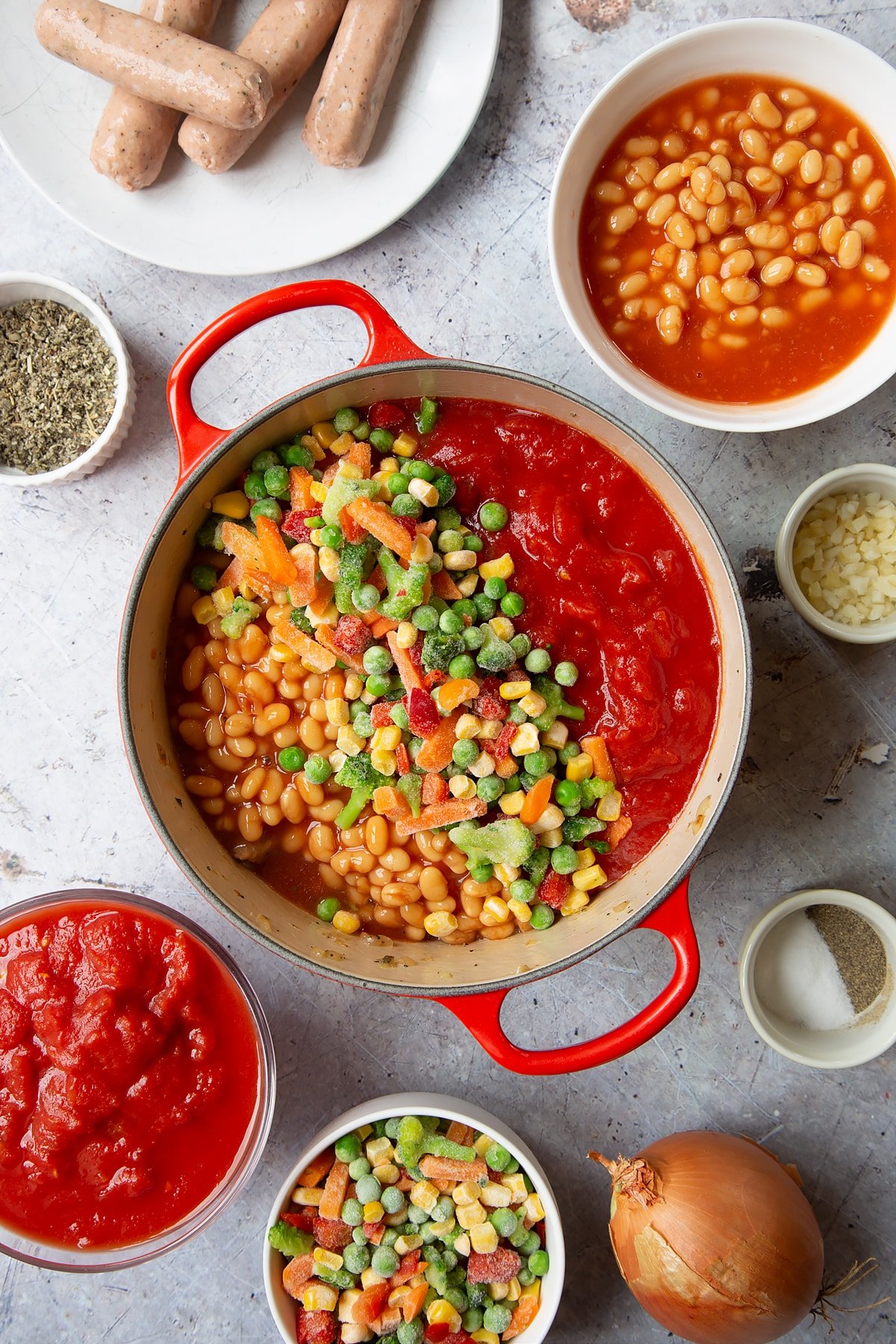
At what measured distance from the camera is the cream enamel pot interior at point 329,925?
2588mm

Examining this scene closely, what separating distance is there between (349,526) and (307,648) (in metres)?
0.36

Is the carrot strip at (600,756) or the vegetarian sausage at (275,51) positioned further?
the vegetarian sausage at (275,51)

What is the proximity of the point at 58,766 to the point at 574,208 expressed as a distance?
2.39 meters

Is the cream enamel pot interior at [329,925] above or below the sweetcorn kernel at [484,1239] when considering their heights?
above

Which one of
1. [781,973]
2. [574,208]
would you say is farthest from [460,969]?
[574,208]

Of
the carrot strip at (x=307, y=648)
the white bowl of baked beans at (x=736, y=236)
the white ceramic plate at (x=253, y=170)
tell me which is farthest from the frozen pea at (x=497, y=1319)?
the white ceramic plate at (x=253, y=170)

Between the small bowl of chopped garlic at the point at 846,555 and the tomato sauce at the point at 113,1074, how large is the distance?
2.14m

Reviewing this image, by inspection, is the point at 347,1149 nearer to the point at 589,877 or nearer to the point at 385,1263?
the point at 385,1263

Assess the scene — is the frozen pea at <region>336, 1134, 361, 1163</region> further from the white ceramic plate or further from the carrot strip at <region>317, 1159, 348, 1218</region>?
the white ceramic plate

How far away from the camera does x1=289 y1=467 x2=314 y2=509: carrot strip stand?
2.79 metres

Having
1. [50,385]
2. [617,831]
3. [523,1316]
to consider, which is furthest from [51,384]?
[523,1316]

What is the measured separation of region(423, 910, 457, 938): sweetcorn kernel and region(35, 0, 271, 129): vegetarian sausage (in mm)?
2385

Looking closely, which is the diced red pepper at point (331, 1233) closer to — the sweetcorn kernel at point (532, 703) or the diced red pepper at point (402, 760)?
the diced red pepper at point (402, 760)

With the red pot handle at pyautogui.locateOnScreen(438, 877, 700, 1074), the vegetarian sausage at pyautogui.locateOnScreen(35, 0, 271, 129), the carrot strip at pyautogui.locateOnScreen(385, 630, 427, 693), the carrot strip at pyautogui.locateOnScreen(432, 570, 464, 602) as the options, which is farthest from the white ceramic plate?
the red pot handle at pyautogui.locateOnScreen(438, 877, 700, 1074)
